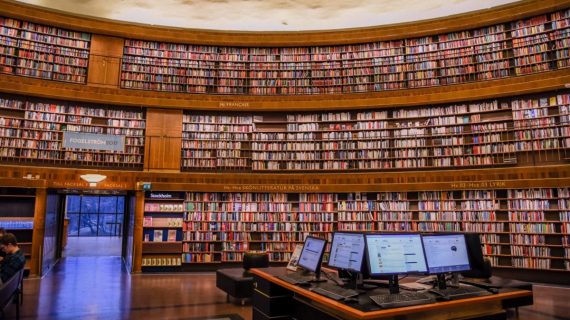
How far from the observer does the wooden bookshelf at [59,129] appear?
26.7 ft

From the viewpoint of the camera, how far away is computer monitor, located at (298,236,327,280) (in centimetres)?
350

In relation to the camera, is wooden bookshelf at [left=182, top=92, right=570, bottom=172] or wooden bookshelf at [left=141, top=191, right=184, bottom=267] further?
wooden bookshelf at [left=141, top=191, right=184, bottom=267]

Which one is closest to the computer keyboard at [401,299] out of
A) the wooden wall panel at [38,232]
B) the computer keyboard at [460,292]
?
the computer keyboard at [460,292]

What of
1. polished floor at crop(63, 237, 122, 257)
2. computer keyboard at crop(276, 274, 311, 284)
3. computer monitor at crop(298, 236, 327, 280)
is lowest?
polished floor at crop(63, 237, 122, 257)

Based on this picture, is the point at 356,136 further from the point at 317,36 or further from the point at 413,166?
the point at 317,36

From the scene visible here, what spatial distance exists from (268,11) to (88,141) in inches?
204

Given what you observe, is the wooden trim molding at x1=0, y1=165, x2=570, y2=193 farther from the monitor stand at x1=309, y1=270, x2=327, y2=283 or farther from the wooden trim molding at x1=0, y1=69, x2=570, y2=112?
the monitor stand at x1=309, y1=270, x2=327, y2=283

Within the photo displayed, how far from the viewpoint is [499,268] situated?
7645mm

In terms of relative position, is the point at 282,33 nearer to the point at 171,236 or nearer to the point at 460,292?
the point at 171,236

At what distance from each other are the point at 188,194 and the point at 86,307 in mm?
3743

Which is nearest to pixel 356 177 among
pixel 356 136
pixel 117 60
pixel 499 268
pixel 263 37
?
pixel 356 136

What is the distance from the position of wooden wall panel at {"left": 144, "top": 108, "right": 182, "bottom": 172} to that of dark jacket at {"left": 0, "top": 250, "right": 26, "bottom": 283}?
13.9ft

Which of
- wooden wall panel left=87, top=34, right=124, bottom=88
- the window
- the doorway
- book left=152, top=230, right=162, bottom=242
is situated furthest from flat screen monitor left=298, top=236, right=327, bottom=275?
the window

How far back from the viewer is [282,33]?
9.70 meters
